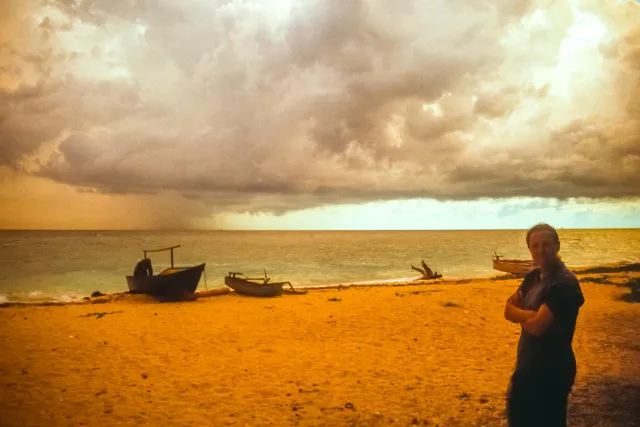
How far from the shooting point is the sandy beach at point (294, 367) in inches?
245

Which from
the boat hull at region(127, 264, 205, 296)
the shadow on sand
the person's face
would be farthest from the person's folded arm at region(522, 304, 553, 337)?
the boat hull at region(127, 264, 205, 296)

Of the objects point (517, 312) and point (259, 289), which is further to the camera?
point (259, 289)

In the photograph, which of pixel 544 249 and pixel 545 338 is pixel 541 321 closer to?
pixel 545 338

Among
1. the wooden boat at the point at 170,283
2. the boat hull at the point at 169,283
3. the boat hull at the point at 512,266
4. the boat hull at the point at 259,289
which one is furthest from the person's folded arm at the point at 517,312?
the boat hull at the point at 512,266

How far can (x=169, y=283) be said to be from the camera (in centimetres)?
1967

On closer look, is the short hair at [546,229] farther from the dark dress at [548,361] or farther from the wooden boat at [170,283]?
the wooden boat at [170,283]

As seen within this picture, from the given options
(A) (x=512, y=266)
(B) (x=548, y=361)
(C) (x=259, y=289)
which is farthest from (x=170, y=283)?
(A) (x=512, y=266)

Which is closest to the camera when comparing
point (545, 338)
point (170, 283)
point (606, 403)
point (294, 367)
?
point (545, 338)

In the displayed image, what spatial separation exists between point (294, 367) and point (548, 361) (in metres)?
6.34

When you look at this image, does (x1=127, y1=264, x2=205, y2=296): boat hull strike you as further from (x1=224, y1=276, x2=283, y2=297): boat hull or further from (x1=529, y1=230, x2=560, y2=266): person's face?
(x1=529, y1=230, x2=560, y2=266): person's face

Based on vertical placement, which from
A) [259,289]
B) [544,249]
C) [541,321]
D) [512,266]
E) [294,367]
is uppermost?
[544,249]

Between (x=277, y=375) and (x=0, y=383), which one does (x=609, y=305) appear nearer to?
(x=277, y=375)

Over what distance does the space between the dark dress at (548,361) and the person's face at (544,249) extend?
0.09 meters

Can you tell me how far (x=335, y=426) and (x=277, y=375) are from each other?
2.61m
